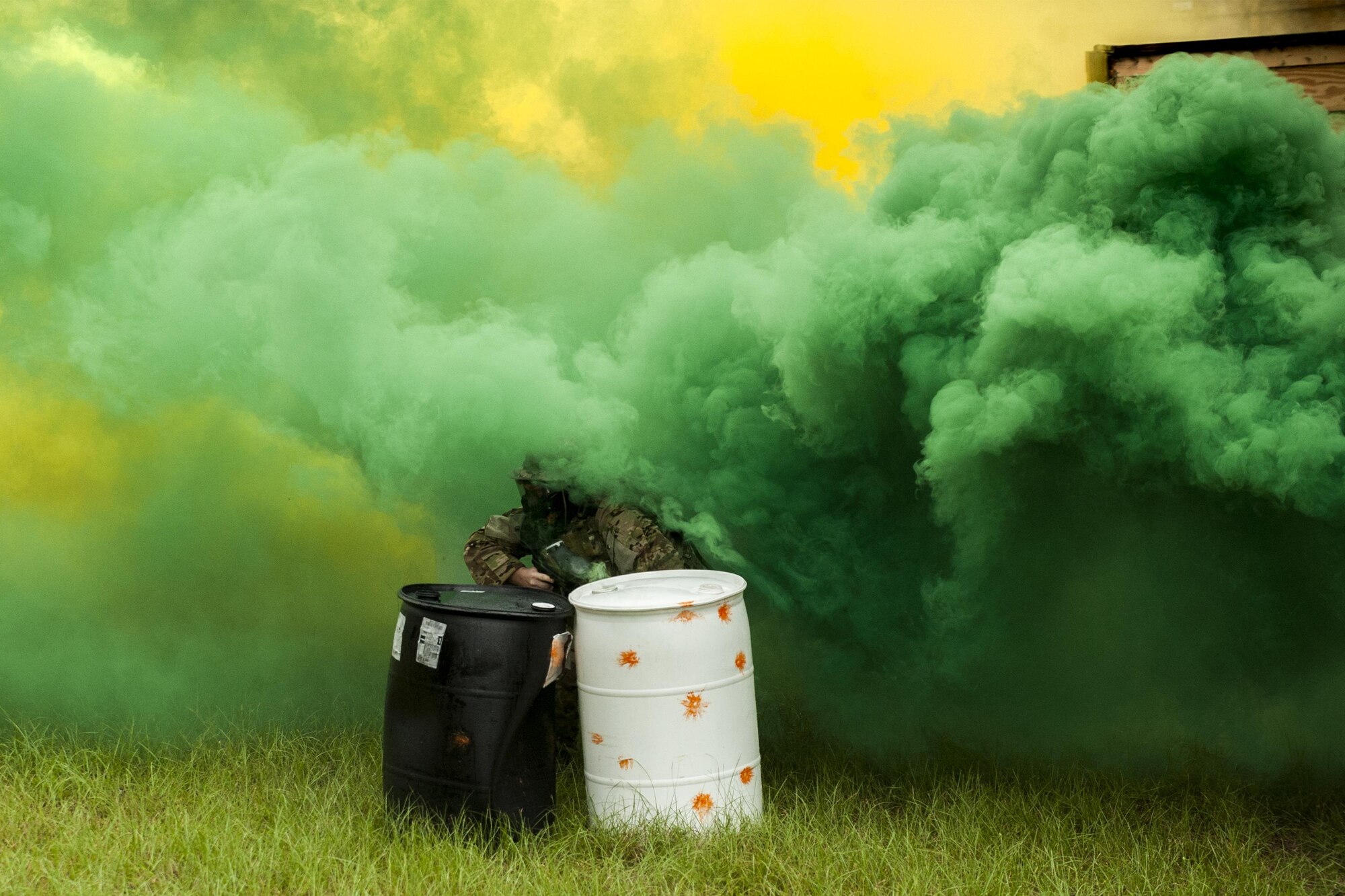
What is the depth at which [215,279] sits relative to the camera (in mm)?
4469

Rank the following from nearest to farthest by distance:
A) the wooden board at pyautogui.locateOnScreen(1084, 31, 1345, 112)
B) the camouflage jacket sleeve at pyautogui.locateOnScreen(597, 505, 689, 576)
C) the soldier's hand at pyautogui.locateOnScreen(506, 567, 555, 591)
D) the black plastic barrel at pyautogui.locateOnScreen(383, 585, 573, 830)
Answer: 1. the black plastic barrel at pyautogui.locateOnScreen(383, 585, 573, 830)
2. the camouflage jacket sleeve at pyautogui.locateOnScreen(597, 505, 689, 576)
3. the soldier's hand at pyautogui.locateOnScreen(506, 567, 555, 591)
4. the wooden board at pyautogui.locateOnScreen(1084, 31, 1345, 112)

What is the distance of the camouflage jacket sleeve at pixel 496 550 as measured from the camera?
415 centimetres

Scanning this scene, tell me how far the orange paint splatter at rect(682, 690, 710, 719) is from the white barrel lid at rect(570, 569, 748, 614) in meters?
0.26

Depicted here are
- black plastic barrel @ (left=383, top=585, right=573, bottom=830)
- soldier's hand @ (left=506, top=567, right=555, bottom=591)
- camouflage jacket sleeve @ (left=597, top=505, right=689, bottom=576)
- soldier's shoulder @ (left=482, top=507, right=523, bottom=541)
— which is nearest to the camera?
black plastic barrel @ (left=383, top=585, right=573, bottom=830)

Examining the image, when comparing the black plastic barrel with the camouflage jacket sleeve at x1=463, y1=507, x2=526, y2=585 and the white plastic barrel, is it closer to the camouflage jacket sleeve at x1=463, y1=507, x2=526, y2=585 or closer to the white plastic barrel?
the white plastic barrel

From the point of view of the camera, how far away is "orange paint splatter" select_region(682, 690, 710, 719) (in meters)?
3.44

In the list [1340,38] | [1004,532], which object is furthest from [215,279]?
[1340,38]

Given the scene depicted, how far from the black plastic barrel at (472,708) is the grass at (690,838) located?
4.2 inches

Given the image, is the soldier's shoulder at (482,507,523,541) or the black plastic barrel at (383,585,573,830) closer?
the black plastic barrel at (383,585,573,830)

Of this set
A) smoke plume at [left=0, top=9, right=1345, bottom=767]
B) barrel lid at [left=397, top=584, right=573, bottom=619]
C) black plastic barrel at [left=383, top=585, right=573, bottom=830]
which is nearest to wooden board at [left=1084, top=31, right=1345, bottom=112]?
smoke plume at [left=0, top=9, right=1345, bottom=767]

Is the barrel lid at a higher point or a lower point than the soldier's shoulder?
lower

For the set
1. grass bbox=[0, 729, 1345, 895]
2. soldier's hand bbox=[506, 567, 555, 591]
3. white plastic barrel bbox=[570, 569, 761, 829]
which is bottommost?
grass bbox=[0, 729, 1345, 895]

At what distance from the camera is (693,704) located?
3449mm

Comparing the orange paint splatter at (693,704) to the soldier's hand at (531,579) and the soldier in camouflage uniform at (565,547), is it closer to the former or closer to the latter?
the soldier in camouflage uniform at (565,547)
